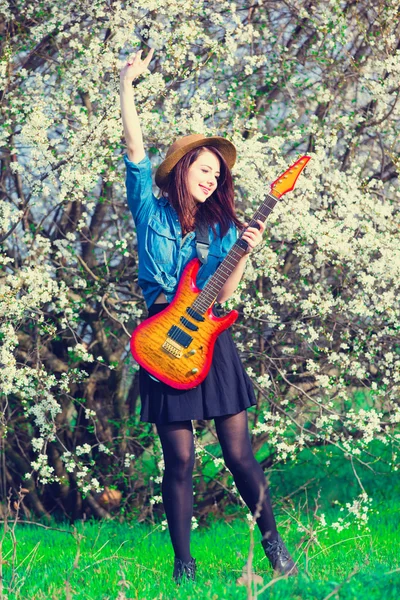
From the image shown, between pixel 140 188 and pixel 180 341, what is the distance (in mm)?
655

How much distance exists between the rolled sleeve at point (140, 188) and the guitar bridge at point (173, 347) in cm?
53

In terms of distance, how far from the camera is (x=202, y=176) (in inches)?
151

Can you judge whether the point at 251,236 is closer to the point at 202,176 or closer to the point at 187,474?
the point at 202,176

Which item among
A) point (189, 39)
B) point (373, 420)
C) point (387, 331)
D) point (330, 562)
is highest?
point (189, 39)

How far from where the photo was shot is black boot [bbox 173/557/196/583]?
11.6 ft

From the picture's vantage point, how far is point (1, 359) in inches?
181

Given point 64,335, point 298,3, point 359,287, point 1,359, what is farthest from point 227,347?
point 298,3

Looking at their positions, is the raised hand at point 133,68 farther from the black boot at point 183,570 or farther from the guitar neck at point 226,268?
the black boot at point 183,570

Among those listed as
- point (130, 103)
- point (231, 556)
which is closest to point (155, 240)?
point (130, 103)

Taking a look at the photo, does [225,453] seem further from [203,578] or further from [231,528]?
[231,528]

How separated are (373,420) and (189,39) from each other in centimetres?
229

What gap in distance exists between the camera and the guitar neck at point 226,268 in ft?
11.9

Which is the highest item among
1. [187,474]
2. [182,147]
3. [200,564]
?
[182,147]

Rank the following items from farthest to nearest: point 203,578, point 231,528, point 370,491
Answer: point 370,491 → point 231,528 → point 203,578
